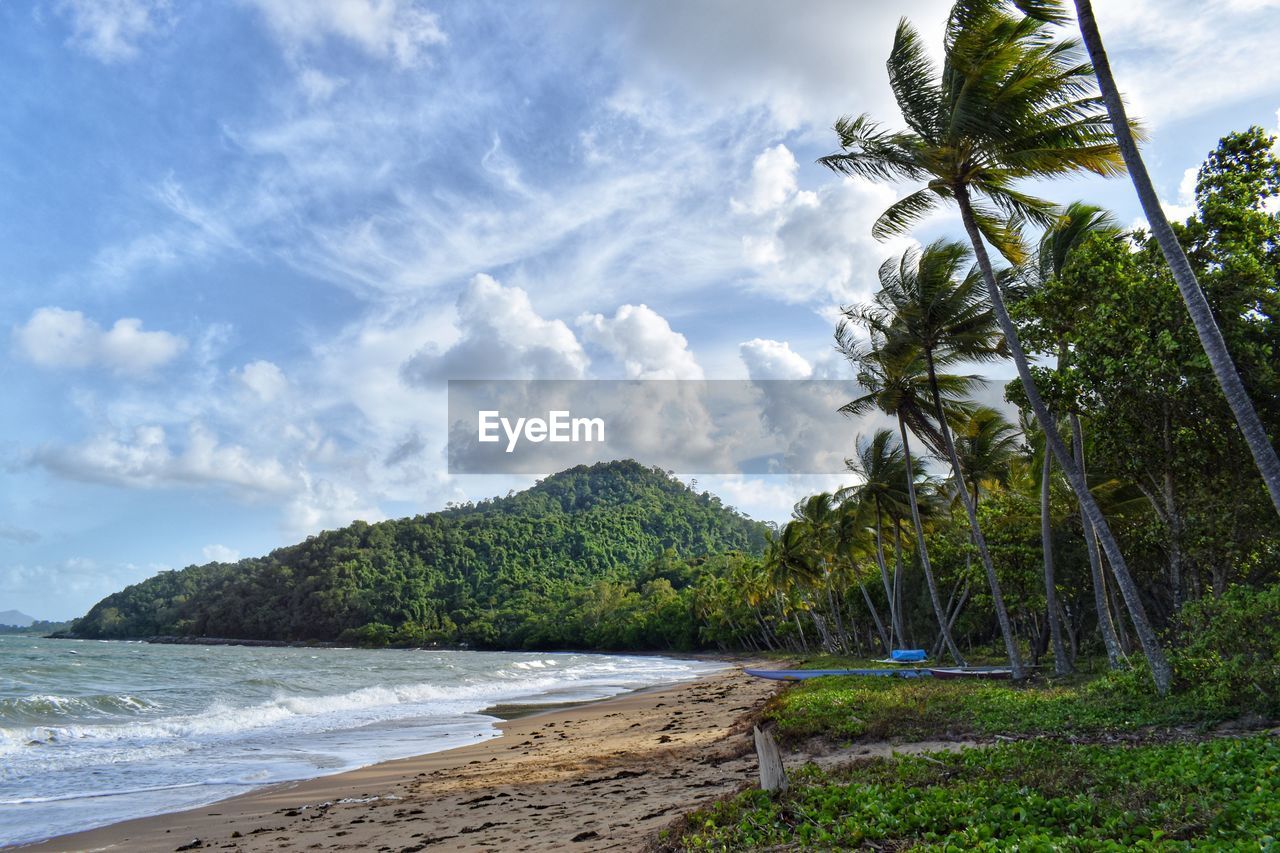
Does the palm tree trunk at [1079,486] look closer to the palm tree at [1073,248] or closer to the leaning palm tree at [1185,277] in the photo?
the palm tree at [1073,248]

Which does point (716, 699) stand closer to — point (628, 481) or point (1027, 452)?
point (1027, 452)

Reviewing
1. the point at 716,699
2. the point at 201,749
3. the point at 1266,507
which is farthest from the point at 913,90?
the point at 201,749

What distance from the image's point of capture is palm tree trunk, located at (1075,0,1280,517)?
288 inches

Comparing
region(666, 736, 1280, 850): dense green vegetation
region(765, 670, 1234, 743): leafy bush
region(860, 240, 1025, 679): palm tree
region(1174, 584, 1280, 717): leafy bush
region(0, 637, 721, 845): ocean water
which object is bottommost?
region(0, 637, 721, 845): ocean water

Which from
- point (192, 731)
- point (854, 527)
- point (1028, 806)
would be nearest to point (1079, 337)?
point (1028, 806)

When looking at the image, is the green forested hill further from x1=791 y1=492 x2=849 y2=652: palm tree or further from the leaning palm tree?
the leaning palm tree

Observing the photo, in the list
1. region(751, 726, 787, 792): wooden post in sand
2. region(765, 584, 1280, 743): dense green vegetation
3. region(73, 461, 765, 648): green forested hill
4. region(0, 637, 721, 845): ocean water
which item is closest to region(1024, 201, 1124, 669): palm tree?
region(765, 584, 1280, 743): dense green vegetation

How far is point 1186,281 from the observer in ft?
25.2

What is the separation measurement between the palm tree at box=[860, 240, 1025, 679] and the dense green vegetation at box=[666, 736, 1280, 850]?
10.8 meters

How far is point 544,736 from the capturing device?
50.2 ft

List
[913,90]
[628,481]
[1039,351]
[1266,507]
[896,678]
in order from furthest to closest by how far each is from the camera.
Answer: [628,481], [896,678], [913,90], [1039,351], [1266,507]

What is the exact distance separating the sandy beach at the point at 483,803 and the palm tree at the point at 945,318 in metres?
7.38

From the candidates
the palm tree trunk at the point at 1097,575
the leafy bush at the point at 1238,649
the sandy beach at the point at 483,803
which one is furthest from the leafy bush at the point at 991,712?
the palm tree trunk at the point at 1097,575

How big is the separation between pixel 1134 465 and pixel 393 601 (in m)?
100
